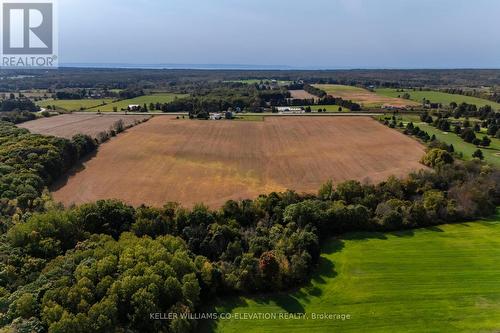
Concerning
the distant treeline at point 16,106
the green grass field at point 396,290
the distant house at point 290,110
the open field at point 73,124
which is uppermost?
the distant house at point 290,110

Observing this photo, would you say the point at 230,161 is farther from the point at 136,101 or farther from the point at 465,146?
the point at 136,101

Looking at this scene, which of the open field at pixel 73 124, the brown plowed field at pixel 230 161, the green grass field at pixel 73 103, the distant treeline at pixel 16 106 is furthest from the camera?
the green grass field at pixel 73 103

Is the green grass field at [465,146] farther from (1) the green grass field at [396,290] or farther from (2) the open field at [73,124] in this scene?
(2) the open field at [73,124]

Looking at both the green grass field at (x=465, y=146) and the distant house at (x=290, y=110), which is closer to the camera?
the green grass field at (x=465, y=146)

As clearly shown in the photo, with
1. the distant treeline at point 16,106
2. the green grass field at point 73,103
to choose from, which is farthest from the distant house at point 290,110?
the distant treeline at point 16,106

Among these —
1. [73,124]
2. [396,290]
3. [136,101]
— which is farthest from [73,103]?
[396,290]

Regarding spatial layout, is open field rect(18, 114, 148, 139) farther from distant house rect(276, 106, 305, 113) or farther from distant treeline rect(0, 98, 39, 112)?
distant house rect(276, 106, 305, 113)

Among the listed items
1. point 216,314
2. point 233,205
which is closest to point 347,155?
point 233,205
